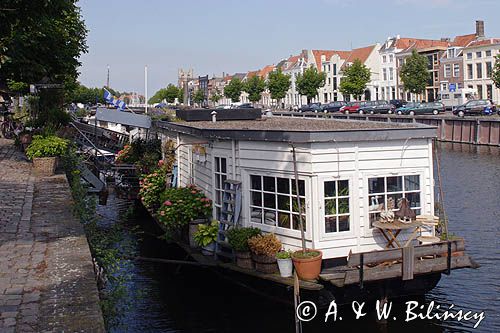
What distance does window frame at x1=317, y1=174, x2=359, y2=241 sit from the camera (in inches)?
450

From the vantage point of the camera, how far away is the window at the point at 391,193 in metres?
11.9

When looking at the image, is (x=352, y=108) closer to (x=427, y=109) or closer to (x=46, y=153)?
(x=427, y=109)

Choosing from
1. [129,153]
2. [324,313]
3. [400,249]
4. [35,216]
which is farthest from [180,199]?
[129,153]

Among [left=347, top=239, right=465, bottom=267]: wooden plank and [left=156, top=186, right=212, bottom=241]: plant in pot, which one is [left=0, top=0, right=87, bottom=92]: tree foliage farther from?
[left=347, top=239, right=465, bottom=267]: wooden plank

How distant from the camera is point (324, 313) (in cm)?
1201

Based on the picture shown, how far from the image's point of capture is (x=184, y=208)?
48.0 feet

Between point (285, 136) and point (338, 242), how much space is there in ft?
6.94

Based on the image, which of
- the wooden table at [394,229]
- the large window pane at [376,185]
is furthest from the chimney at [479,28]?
the wooden table at [394,229]

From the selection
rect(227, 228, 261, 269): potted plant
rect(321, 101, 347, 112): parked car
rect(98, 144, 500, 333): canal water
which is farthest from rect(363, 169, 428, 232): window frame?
rect(321, 101, 347, 112): parked car

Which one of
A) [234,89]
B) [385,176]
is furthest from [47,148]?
[234,89]

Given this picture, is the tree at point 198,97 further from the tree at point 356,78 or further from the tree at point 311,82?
the tree at point 356,78

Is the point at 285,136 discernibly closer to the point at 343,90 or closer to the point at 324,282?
the point at 324,282

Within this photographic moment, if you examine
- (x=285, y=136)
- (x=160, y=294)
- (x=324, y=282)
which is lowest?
(x=160, y=294)

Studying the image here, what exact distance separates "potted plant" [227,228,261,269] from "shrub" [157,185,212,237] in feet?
7.77
